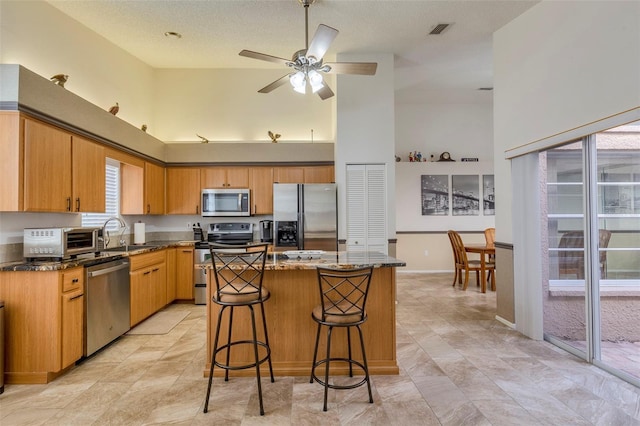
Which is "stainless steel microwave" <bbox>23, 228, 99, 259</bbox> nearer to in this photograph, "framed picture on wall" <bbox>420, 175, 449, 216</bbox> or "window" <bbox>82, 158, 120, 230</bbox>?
"window" <bbox>82, 158, 120, 230</bbox>

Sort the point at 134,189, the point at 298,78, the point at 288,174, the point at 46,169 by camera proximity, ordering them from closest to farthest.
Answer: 1. the point at 46,169
2. the point at 298,78
3. the point at 134,189
4. the point at 288,174

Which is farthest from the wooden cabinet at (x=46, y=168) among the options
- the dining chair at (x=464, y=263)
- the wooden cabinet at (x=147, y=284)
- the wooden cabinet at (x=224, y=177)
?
the dining chair at (x=464, y=263)

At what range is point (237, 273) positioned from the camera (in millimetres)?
2688

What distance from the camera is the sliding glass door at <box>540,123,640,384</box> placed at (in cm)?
275

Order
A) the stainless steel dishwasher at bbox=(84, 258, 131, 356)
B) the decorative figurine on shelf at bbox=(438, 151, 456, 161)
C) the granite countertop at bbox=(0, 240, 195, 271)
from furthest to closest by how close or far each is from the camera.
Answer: the decorative figurine on shelf at bbox=(438, 151, 456, 161), the stainless steel dishwasher at bbox=(84, 258, 131, 356), the granite countertop at bbox=(0, 240, 195, 271)

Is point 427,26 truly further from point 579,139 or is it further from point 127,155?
point 127,155

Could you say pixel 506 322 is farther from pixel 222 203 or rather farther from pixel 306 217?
pixel 222 203

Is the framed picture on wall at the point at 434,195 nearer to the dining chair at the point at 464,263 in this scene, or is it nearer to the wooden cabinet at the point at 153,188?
the dining chair at the point at 464,263

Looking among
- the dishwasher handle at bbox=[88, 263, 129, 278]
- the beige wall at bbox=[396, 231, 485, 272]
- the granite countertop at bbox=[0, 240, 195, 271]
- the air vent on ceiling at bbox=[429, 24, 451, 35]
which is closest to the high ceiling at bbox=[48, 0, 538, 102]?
the air vent on ceiling at bbox=[429, 24, 451, 35]

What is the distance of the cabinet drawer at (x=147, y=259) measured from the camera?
12.4ft

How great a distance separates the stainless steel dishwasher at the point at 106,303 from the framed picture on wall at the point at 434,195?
5.77m

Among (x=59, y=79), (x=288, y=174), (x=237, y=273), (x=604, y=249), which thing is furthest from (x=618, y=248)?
(x=59, y=79)

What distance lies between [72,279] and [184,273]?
7.15 ft

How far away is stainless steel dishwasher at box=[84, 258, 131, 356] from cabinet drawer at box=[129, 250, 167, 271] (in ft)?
0.54
